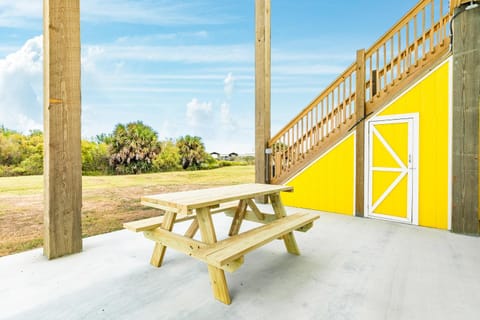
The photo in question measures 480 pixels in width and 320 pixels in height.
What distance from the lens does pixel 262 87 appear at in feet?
15.8

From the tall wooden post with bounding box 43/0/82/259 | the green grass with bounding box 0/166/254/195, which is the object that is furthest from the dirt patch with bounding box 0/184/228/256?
the tall wooden post with bounding box 43/0/82/259

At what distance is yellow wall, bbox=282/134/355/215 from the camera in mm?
4215

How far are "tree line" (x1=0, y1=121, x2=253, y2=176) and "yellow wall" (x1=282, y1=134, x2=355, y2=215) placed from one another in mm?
3675

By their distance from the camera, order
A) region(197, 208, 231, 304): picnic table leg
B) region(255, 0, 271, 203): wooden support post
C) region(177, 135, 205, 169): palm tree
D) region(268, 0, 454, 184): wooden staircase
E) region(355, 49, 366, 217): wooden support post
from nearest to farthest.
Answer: region(197, 208, 231, 304): picnic table leg, region(268, 0, 454, 184): wooden staircase, region(355, 49, 366, 217): wooden support post, region(255, 0, 271, 203): wooden support post, region(177, 135, 205, 169): palm tree

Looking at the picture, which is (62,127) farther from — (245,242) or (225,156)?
(225,156)

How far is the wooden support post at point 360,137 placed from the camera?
160 inches

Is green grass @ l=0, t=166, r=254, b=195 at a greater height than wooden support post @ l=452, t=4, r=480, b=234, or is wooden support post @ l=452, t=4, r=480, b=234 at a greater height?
wooden support post @ l=452, t=4, r=480, b=234

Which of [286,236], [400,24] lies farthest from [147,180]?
[400,24]

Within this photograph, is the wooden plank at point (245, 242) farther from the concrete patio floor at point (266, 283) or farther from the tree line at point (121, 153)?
the tree line at point (121, 153)

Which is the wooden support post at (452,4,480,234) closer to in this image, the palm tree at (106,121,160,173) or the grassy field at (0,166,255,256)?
the grassy field at (0,166,255,256)

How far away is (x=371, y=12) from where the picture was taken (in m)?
6.45

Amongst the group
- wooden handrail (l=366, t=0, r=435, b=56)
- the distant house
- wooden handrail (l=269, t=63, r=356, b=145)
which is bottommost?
the distant house

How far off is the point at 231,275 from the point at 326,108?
354cm

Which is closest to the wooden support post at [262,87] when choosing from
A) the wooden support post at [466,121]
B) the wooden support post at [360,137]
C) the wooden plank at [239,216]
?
the wooden support post at [360,137]
